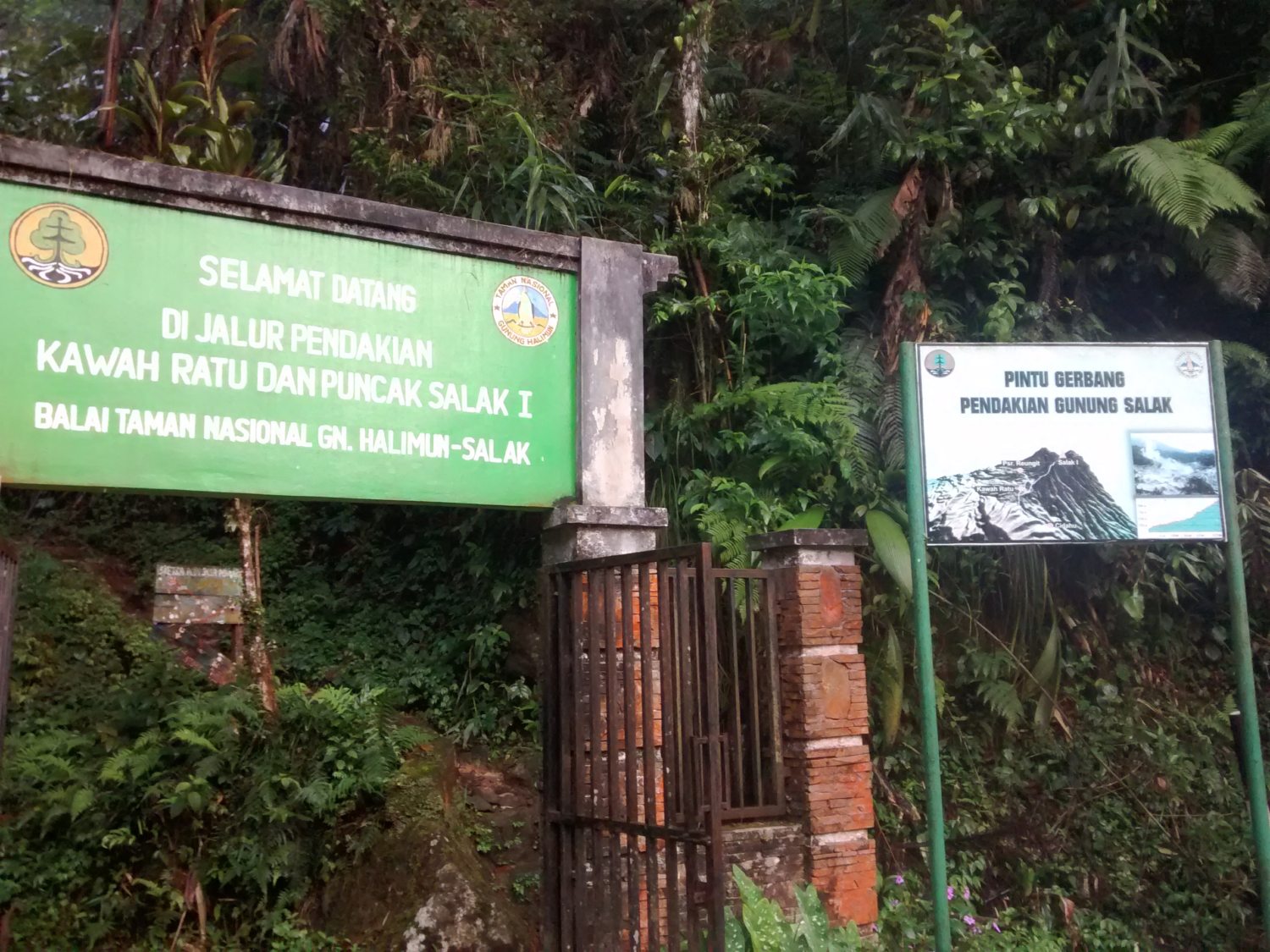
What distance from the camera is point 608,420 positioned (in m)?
4.41

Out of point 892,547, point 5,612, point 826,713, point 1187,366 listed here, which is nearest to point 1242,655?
point 1187,366

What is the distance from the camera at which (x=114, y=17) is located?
6941 mm

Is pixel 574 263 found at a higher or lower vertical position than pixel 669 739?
higher

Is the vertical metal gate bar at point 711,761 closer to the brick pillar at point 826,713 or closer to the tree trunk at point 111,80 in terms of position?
the brick pillar at point 826,713

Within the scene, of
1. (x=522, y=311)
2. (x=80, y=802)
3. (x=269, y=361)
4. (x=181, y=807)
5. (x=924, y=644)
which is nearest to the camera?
(x=269, y=361)

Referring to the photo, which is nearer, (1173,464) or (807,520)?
(1173,464)

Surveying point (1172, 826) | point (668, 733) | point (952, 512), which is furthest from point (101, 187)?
point (1172, 826)

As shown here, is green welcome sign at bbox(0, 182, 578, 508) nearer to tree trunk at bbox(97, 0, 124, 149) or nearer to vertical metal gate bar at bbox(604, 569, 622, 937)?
vertical metal gate bar at bbox(604, 569, 622, 937)

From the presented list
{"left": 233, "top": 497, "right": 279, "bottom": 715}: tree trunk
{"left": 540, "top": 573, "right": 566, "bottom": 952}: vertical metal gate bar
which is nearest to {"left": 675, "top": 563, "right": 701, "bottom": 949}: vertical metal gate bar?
{"left": 540, "top": 573, "right": 566, "bottom": 952}: vertical metal gate bar

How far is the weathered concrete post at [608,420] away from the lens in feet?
14.0

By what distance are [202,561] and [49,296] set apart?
5061 mm

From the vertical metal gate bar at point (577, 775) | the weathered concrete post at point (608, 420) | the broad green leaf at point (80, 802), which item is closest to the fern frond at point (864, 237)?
the weathered concrete post at point (608, 420)

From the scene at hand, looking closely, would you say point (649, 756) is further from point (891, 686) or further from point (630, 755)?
point (891, 686)

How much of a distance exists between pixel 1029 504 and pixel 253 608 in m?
4.69
